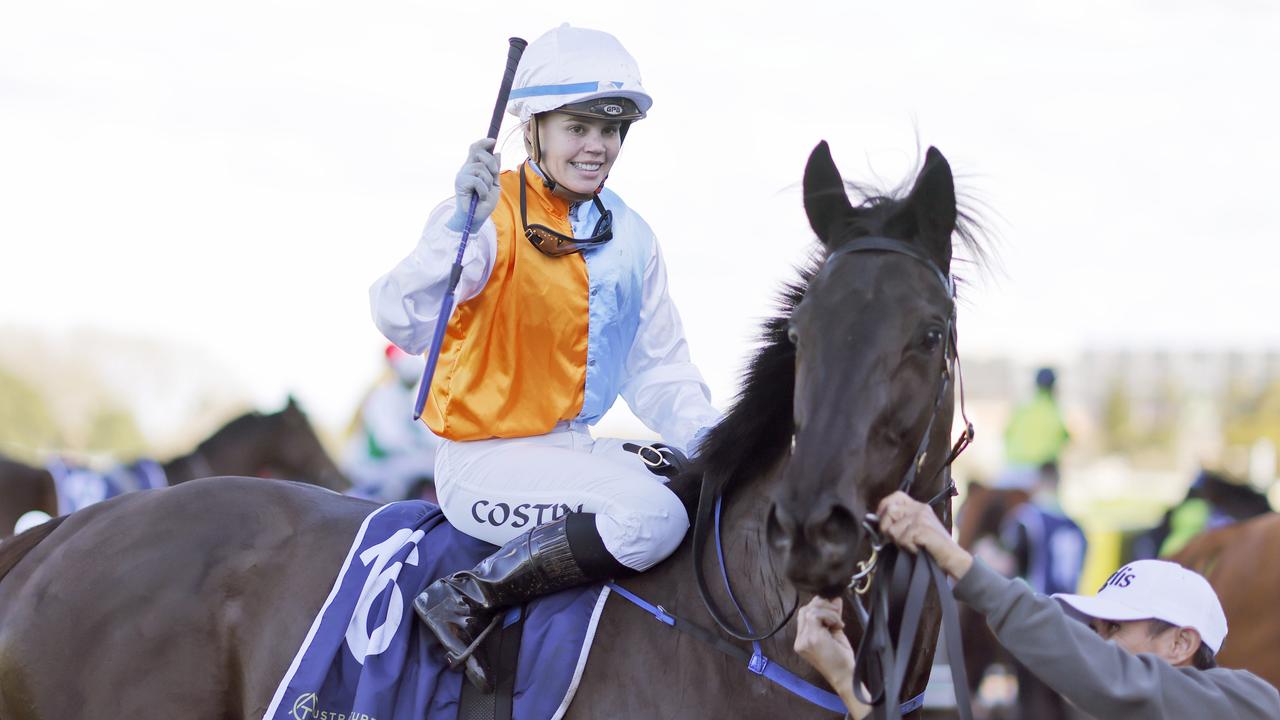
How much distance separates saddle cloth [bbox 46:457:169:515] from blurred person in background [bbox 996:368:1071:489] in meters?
7.21

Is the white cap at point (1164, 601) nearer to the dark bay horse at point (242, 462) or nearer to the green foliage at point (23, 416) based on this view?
the dark bay horse at point (242, 462)

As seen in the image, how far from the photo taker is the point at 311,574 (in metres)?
3.16

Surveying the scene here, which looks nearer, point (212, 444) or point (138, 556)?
point (138, 556)

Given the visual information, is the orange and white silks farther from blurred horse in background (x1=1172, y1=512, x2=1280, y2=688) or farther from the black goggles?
blurred horse in background (x1=1172, y1=512, x2=1280, y2=688)

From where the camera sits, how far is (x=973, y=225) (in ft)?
9.30

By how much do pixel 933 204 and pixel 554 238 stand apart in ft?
3.16

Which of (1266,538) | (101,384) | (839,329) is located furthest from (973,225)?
(101,384)

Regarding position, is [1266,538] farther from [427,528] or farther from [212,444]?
[212,444]

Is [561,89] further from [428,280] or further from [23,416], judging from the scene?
[23,416]

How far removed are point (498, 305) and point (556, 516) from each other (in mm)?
549

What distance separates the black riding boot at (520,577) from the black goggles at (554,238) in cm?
69

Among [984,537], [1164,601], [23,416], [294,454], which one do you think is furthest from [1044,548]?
[23,416]

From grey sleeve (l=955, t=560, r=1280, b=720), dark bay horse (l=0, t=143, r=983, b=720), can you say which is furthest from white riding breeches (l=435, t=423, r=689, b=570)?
grey sleeve (l=955, t=560, r=1280, b=720)

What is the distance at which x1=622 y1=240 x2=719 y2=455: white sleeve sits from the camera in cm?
342
